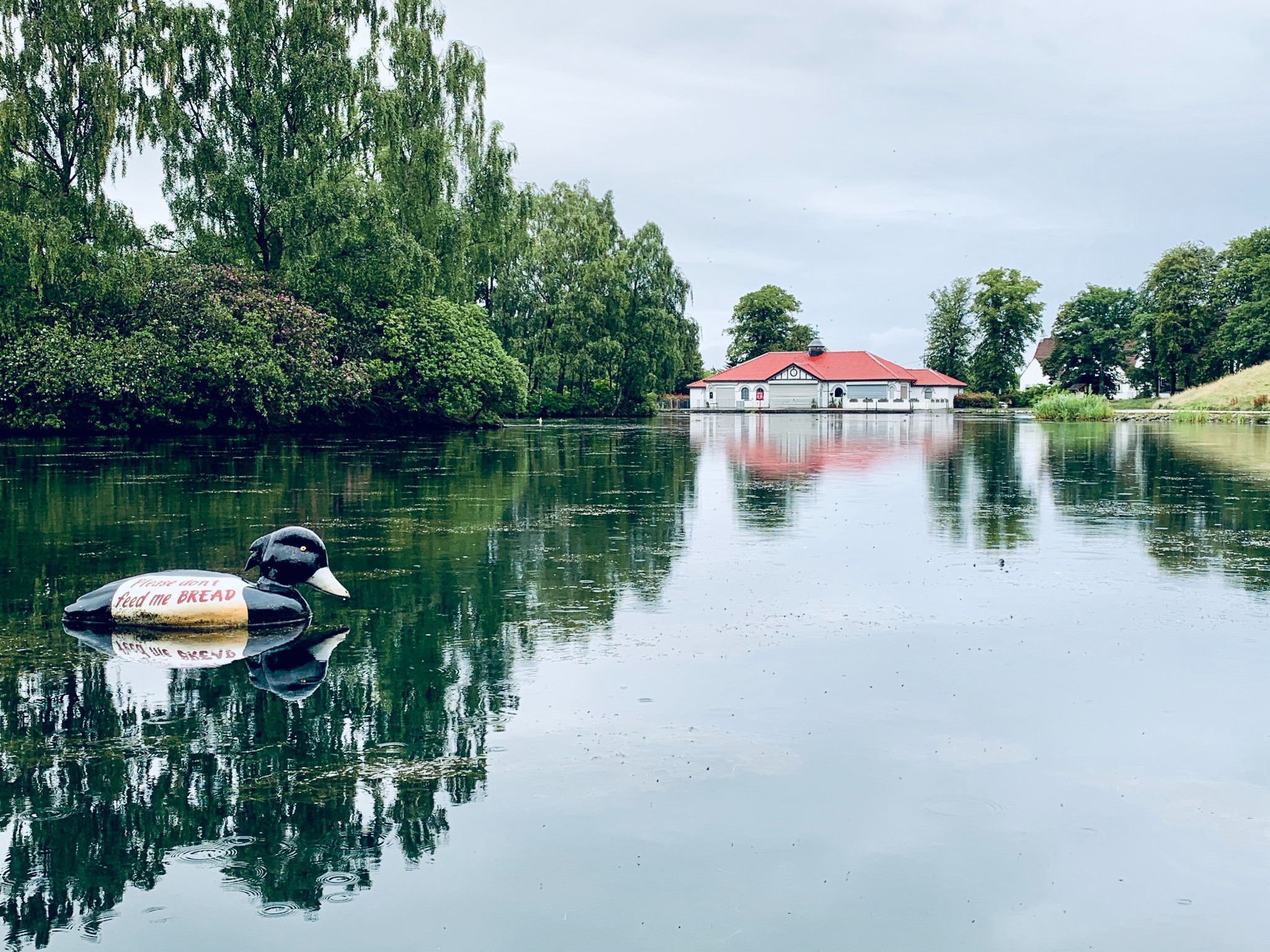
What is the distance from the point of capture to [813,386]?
110000 millimetres

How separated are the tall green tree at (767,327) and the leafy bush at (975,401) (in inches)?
666

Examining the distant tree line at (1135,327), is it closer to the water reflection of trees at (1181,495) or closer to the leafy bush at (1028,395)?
the leafy bush at (1028,395)

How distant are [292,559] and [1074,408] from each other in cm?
6994

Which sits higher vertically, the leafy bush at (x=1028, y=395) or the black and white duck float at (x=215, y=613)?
the leafy bush at (x=1028, y=395)

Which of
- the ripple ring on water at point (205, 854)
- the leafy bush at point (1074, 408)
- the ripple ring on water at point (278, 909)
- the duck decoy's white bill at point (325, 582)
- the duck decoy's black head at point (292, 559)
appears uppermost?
the leafy bush at point (1074, 408)

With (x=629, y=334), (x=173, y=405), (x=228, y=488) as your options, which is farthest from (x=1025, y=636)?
(x=629, y=334)

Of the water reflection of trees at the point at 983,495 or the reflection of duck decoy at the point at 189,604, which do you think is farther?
the water reflection of trees at the point at 983,495

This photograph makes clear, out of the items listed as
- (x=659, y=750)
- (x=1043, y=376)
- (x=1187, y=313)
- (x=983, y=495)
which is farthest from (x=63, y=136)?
(x=1043, y=376)

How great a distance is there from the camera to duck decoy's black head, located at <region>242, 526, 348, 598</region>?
10.5 m

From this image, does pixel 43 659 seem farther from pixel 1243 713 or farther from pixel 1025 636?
pixel 1243 713

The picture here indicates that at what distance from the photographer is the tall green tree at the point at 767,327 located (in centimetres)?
12281

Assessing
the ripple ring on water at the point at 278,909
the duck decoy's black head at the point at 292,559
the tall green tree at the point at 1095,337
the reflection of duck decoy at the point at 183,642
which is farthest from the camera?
the tall green tree at the point at 1095,337

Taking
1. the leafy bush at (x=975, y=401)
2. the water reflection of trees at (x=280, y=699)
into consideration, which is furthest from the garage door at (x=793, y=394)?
the water reflection of trees at (x=280, y=699)

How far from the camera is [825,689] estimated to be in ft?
26.7
